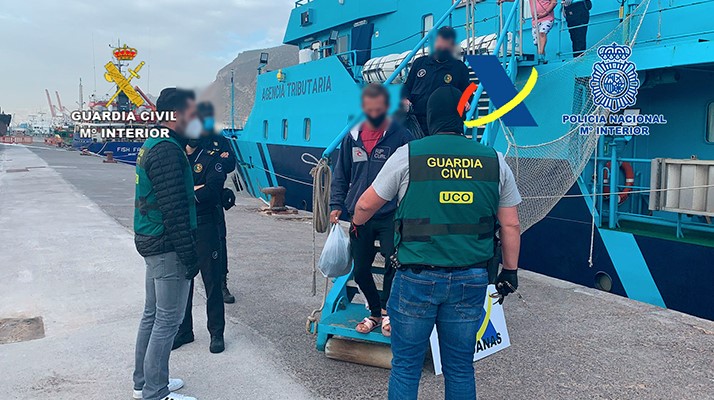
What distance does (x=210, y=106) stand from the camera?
3.57 metres

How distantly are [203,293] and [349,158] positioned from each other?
8.44 ft

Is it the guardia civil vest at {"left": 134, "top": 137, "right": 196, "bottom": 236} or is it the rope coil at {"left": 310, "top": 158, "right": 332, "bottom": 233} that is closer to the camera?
the guardia civil vest at {"left": 134, "top": 137, "right": 196, "bottom": 236}

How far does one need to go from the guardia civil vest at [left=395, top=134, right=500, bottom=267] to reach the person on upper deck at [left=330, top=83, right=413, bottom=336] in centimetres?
103

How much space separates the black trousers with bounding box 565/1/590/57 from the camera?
7.26 metres

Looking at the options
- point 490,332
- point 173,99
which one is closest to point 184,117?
point 173,99

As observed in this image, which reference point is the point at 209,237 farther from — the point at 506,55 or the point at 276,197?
the point at 276,197

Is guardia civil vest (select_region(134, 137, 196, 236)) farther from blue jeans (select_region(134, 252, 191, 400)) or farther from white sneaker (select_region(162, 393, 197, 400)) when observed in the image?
white sneaker (select_region(162, 393, 197, 400))

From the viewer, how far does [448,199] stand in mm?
2607

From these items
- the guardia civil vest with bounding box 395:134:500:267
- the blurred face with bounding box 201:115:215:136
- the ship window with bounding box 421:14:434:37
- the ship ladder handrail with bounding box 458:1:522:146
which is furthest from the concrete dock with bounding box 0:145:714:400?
the ship window with bounding box 421:14:434:37

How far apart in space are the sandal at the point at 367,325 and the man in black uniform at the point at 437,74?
1.58m

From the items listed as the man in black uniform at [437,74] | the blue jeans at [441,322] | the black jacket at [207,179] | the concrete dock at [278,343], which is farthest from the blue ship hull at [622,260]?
the black jacket at [207,179]

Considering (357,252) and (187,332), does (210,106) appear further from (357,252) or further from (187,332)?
(187,332)

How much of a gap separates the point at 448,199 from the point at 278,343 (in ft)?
7.65

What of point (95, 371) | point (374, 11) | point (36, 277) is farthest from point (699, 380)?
point (374, 11)
